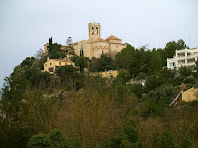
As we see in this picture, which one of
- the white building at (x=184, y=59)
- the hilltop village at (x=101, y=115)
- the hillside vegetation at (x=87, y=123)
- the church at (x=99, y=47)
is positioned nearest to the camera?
the hillside vegetation at (x=87, y=123)

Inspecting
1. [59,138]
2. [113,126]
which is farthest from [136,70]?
[59,138]

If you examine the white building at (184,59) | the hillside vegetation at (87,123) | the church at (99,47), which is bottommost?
the hillside vegetation at (87,123)

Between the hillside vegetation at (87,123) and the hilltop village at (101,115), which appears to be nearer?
the hillside vegetation at (87,123)

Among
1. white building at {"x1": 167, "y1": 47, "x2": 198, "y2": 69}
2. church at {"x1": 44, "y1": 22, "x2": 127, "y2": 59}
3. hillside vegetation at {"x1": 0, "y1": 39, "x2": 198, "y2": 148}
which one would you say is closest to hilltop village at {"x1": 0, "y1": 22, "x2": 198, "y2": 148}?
hillside vegetation at {"x1": 0, "y1": 39, "x2": 198, "y2": 148}

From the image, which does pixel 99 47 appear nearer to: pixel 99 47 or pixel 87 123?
pixel 99 47

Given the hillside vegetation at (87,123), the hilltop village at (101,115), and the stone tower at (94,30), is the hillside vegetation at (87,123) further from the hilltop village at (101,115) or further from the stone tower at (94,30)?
the stone tower at (94,30)

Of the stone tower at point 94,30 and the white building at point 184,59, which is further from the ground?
the stone tower at point 94,30

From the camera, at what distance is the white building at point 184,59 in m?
37.9

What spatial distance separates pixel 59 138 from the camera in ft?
43.9

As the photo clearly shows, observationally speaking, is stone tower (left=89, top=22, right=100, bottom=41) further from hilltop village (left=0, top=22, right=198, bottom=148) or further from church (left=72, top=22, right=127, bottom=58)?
hilltop village (left=0, top=22, right=198, bottom=148)

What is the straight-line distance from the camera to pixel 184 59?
39.1m

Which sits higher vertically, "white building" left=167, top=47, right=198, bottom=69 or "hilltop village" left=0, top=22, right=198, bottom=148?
"white building" left=167, top=47, right=198, bottom=69

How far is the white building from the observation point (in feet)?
124

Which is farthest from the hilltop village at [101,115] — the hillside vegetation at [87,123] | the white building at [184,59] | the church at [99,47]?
the church at [99,47]
